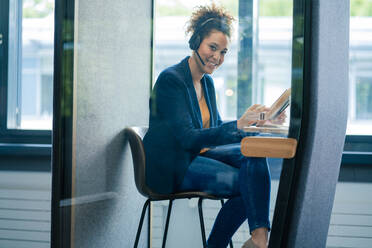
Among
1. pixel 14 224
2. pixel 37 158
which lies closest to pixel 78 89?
pixel 37 158

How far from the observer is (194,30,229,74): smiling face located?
1.15m

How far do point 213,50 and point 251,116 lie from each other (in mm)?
232

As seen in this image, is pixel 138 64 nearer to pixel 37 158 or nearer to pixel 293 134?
pixel 293 134

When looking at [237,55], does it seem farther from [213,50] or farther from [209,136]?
[209,136]

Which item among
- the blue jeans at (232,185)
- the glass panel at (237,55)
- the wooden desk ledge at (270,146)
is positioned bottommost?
the blue jeans at (232,185)

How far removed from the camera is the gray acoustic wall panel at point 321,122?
1003 mm

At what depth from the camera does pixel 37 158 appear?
2.21m

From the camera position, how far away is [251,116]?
112cm

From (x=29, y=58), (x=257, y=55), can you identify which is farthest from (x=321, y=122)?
(x=29, y=58)

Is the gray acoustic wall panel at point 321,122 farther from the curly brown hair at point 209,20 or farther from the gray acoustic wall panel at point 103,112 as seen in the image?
the gray acoustic wall panel at point 103,112

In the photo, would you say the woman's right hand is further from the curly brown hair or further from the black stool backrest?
the black stool backrest

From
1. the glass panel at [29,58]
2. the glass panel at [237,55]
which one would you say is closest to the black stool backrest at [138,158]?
the glass panel at [237,55]

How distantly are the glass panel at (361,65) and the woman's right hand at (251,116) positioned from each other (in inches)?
44.1

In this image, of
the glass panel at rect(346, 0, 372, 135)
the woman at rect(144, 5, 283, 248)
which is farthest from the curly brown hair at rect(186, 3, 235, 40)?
the glass panel at rect(346, 0, 372, 135)
